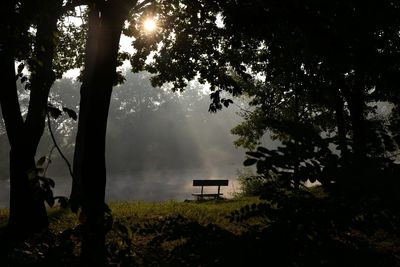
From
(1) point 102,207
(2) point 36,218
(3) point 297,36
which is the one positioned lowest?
(2) point 36,218

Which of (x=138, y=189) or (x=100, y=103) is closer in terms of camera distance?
(x=100, y=103)

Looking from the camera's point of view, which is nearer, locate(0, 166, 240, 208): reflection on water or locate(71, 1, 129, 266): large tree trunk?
locate(71, 1, 129, 266): large tree trunk

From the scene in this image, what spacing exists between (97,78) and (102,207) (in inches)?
103

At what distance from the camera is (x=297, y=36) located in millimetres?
4566

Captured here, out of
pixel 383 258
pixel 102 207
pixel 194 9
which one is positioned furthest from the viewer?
pixel 194 9

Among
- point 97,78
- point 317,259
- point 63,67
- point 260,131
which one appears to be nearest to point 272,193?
point 317,259

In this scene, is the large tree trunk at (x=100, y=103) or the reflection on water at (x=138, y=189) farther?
the reflection on water at (x=138, y=189)

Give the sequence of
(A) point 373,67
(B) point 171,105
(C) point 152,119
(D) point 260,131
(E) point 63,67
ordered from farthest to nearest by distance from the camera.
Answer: (B) point 171,105 → (C) point 152,119 → (D) point 260,131 → (E) point 63,67 → (A) point 373,67

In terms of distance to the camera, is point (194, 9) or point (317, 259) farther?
point (194, 9)

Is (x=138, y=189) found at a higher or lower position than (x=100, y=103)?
lower

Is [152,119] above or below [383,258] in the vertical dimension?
above

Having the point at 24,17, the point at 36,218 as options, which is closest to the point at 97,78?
the point at 24,17

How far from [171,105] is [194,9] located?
243 ft

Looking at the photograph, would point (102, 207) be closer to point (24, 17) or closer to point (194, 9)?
point (24, 17)
